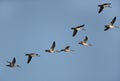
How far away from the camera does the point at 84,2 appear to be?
1745 cm

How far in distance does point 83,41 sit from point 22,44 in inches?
77.3

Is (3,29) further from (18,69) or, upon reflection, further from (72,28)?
(72,28)

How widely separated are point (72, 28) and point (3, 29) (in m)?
2.78

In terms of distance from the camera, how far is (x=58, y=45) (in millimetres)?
17281

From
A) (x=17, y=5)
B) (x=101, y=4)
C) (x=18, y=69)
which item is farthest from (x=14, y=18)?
(x=101, y=4)

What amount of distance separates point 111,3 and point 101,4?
401 mm

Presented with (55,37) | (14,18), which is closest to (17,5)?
(14,18)

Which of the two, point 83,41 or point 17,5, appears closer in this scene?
point 83,41

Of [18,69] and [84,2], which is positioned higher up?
[84,2]

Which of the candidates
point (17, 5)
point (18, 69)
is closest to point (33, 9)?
point (17, 5)

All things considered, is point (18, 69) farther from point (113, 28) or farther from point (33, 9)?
point (113, 28)

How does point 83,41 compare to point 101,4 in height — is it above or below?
below

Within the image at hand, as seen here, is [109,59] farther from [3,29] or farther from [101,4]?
[3,29]

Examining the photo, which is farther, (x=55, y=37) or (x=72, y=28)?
(x=55, y=37)
